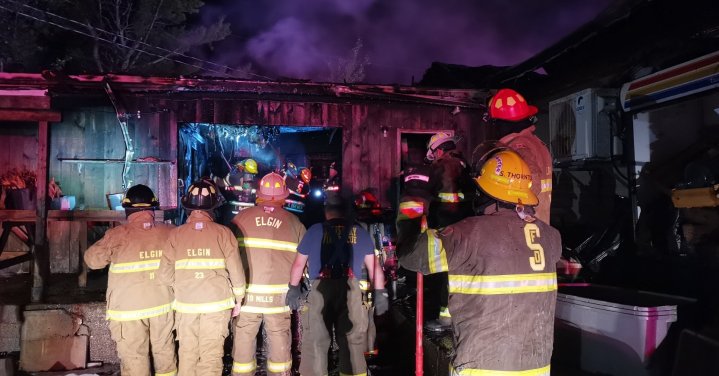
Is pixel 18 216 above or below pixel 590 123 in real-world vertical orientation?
below

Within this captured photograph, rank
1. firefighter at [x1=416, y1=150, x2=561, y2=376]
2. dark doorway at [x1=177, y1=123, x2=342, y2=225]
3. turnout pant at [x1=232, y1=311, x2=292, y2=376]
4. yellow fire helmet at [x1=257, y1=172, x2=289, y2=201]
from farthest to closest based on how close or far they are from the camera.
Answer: dark doorway at [x1=177, y1=123, x2=342, y2=225], yellow fire helmet at [x1=257, y1=172, x2=289, y2=201], turnout pant at [x1=232, y1=311, x2=292, y2=376], firefighter at [x1=416, y1=150, x2=561, y2=376]

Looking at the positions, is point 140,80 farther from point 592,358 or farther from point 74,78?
point 592,358

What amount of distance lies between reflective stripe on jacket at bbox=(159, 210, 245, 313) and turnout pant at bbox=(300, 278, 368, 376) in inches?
33.5

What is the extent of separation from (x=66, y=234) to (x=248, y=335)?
18.6 feet

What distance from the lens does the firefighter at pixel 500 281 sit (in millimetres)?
2539

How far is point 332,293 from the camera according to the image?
15.7 feet

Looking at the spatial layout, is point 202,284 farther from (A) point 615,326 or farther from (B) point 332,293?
(A) point 615,326

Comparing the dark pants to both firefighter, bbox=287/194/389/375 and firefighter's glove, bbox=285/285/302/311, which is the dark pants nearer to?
firefighter, bbox=287/194/389/375

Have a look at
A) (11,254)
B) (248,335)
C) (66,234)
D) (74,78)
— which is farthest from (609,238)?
(11,254)

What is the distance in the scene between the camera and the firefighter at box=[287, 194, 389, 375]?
15.5 feet

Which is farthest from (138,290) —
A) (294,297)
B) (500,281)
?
(500,281)

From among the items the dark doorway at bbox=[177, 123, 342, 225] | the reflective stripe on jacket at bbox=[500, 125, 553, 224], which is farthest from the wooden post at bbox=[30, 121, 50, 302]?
the reflective stripe on jacket at bbox=[500, 125, 553, 224]

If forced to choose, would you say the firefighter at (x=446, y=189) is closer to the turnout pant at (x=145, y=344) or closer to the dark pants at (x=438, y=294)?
the dark pants at (x=438, y=294)

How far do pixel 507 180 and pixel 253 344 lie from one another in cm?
373
